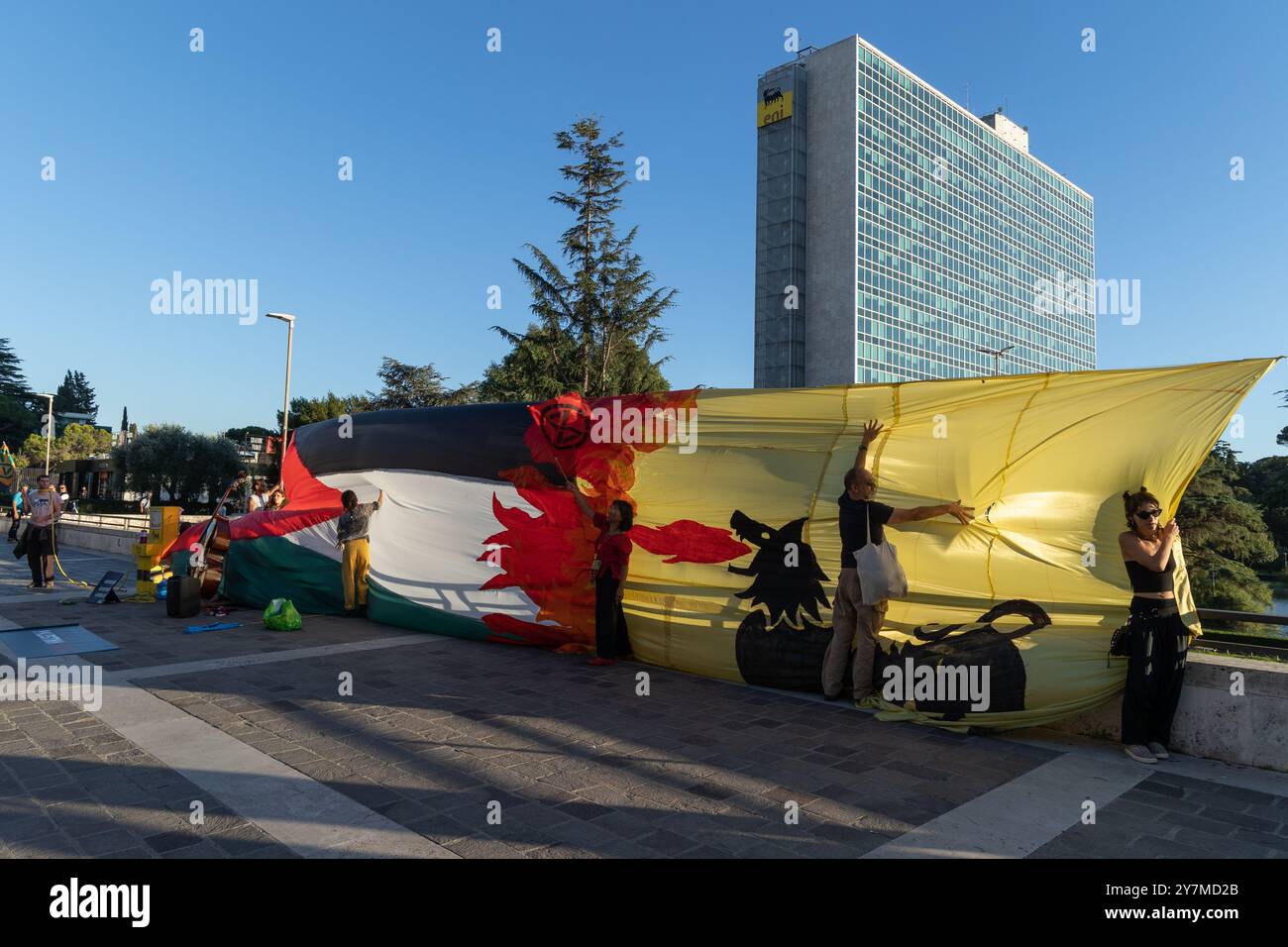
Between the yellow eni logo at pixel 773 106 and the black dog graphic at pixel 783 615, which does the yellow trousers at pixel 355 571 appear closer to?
the black dog graphic at pixel 783 615

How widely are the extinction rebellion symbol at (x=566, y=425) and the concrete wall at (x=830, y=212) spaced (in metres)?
68.7

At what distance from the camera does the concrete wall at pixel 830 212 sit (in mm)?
76125

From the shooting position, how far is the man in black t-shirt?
6121 millimetres

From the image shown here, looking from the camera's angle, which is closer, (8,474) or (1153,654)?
(1153,654)

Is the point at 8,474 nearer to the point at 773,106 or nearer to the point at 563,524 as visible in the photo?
the point at 563,524

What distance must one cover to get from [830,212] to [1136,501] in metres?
79.4

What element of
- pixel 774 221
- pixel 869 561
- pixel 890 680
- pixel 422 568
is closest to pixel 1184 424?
pixel 869 561

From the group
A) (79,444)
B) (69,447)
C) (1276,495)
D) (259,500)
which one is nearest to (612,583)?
(259,500)

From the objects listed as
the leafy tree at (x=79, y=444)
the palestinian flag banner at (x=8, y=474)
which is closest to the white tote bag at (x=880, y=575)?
the palestinian flag banner at (x=8, y=474)

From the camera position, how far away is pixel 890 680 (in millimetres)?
5969

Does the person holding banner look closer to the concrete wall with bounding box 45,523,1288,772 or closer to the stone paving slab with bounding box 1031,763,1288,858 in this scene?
the concrete wall with bounding box 45,523,1288,772

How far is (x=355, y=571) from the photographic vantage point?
1006cm
